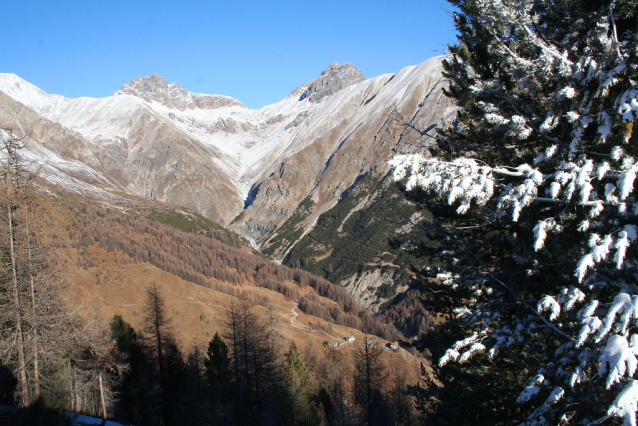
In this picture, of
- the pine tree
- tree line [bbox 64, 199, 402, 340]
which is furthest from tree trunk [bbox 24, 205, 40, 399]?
tree line [bbox 64, 199, 402, 340]

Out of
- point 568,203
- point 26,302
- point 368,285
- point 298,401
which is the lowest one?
point 298,401

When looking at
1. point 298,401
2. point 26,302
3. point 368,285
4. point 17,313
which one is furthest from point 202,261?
point 17,313

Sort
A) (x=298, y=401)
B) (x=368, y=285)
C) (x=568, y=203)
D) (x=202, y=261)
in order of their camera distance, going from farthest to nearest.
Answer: (x=368, y=285)
(x=202, y=261)
(x=298, y=401)
(x=568, y=203)

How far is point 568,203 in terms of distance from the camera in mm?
6137

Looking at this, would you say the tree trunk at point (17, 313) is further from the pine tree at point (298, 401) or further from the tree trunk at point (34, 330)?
the pine tree at point (298, 401)

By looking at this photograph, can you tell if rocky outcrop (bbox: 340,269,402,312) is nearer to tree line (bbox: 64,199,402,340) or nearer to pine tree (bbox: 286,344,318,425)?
tree line (bbox: 64,199,402,340)

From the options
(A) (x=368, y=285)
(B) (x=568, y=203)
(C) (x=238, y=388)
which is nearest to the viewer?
(B) (x=568, y=203)

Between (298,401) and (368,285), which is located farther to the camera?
(368,285)

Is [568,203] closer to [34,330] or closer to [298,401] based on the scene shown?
[34,330]

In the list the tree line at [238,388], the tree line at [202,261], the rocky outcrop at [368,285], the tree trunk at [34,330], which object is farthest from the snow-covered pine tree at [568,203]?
the rocky outcrop at [368,285]

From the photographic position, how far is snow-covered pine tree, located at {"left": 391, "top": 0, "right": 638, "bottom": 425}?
532 cm

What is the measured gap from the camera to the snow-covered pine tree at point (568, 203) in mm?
5324

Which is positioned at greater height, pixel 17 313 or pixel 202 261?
pixel 202 261

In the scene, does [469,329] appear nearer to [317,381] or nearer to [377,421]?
[377,421]
